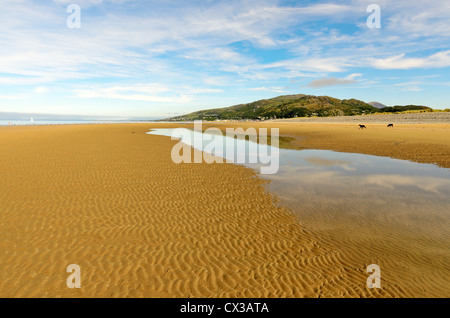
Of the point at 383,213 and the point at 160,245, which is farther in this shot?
the point at 383,213

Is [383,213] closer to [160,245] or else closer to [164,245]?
[164,245]

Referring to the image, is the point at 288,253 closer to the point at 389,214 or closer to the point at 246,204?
the point at 246,204

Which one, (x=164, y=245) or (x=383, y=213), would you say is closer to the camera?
(x=164, y=245)

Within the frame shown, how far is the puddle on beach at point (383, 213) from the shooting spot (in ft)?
24.5

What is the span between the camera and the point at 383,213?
1146 centimetres

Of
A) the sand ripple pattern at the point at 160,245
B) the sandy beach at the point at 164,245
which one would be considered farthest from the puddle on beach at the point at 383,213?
the sand ripple pattern at the point at 160,245

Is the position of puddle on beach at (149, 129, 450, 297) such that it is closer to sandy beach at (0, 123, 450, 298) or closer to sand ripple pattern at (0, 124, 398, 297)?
sandy beach at (0, 123, 450, 298)

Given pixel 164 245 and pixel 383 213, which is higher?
pixel 383 213

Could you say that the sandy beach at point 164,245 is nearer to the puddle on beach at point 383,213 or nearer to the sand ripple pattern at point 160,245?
the sand ripple pattern at point 160,245

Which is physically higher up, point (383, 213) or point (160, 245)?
point (383, 213)

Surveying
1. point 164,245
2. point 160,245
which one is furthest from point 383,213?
point 160,245

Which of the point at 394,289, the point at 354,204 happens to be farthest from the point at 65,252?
the point at 354,204

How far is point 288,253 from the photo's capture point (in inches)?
323
